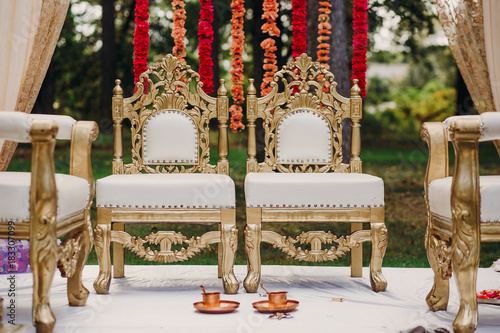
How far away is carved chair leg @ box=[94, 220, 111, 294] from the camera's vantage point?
3.03 metres

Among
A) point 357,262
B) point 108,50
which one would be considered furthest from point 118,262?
point 108,50

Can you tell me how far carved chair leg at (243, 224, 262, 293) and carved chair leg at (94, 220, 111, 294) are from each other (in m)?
0.71

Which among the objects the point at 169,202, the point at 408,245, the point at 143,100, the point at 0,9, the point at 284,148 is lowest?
the point at 408,245

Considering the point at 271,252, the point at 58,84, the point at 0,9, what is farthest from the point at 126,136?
the point at 0,9

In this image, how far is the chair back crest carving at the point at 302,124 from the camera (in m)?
3.46

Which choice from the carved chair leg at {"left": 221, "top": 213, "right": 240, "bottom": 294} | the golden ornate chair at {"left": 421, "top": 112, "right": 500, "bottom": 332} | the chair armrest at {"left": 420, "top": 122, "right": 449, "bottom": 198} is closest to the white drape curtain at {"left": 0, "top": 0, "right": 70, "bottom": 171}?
the carved chair leg at {"left": 221, "top": 213, "right": 240, "bottom": 294}

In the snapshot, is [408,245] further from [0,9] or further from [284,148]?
[0,9]

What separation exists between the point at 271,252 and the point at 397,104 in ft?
41.8

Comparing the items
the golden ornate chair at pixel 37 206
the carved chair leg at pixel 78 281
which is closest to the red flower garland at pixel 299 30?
the carved chair leg at pixel 78 281

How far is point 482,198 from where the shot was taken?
7.57 feet

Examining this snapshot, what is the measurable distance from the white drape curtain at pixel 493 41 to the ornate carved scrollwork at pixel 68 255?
97.1 inches

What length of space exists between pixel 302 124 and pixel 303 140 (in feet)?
0.31

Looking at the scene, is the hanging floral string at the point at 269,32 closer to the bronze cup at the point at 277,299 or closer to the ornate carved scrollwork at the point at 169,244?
the ornate carved scrollwork at the point at 169,244

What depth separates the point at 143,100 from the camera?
3475 millimetres
